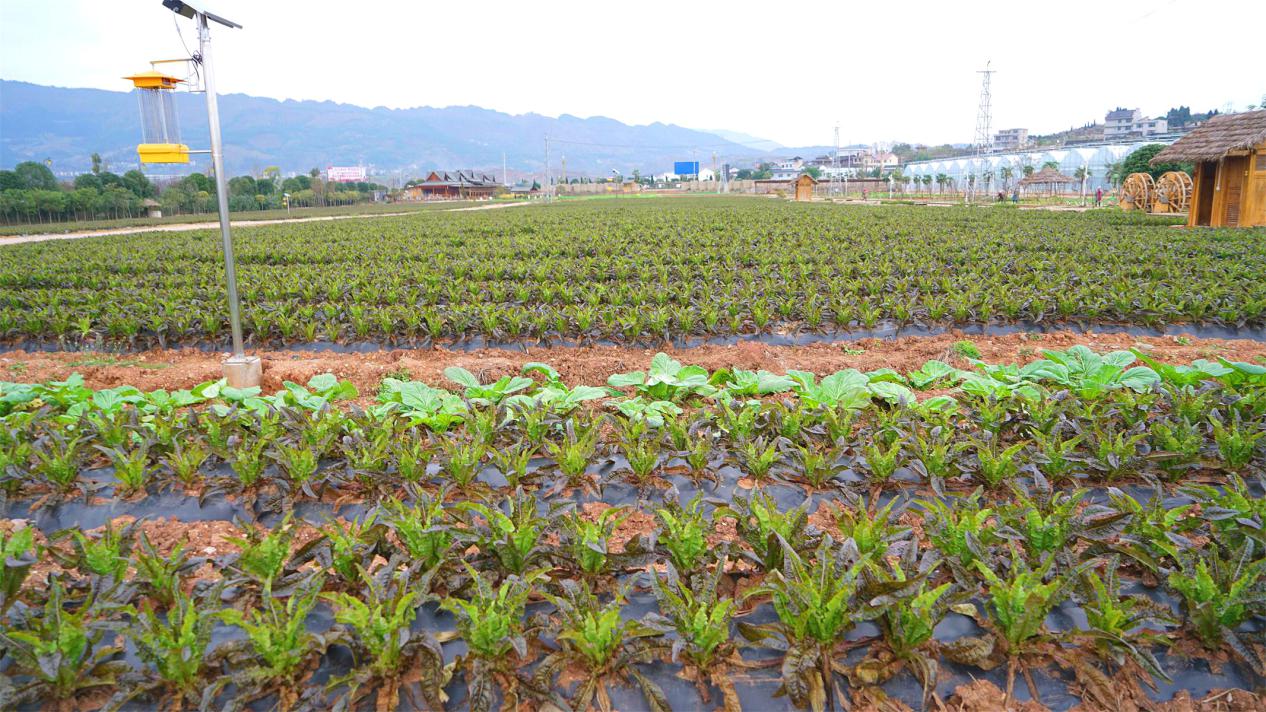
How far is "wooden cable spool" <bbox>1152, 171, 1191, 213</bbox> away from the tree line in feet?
131

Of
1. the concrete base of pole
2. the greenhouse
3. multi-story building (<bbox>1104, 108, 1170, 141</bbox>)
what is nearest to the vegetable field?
the concrete base of pole

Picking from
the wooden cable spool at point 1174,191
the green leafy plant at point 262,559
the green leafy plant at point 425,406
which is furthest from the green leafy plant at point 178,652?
the wooden cable spool at point 1174,191

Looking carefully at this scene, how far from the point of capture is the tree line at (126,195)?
137 feet

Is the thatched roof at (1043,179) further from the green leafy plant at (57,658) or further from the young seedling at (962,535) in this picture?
the green leafy plant at (57,658)

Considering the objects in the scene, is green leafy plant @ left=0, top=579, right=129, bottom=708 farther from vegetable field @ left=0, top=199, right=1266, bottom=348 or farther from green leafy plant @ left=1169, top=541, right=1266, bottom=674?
vegetable field @ left=0, top=199, right=1266, bottom=348

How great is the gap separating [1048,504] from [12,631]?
3.92m

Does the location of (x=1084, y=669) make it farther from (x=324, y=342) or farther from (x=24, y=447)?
(x=324, y=342)

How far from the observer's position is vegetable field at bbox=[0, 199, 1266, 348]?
A: 884 cm

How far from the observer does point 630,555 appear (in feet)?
9.18

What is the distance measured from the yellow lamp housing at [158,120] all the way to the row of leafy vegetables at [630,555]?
2198 mm

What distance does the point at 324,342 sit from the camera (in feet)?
29.1

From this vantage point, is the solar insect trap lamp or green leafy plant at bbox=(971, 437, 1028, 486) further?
the solar insect trap lamp

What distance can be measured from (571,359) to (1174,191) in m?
31.8

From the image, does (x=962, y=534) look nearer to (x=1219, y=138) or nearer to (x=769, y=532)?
(x=769, y=532)
